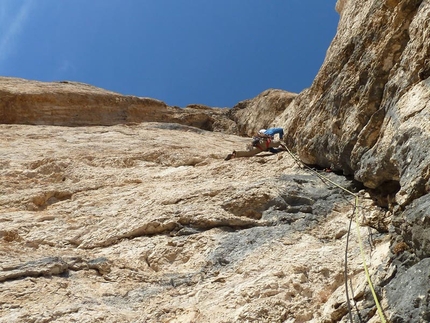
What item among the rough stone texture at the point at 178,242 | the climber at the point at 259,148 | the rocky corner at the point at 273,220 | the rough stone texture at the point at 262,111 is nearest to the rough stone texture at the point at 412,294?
the rocky corner at the point at 273,220

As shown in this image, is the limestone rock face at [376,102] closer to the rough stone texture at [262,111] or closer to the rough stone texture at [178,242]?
the rough stone texture at [178,242]

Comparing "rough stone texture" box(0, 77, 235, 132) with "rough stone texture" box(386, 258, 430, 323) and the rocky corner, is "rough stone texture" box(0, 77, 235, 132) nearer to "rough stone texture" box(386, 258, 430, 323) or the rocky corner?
the rocky corner

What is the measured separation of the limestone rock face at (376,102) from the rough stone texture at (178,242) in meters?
0.56

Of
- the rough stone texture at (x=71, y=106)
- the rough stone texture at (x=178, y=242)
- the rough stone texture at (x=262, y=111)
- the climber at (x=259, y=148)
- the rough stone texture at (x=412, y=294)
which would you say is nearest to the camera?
the rough stone texture at (x=412, y=294)

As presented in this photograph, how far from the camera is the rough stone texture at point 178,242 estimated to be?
5.23 metres

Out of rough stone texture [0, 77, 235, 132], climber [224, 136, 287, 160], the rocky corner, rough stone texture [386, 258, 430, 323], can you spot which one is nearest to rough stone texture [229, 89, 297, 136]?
rough stone texture [0, 77, 235, 132]

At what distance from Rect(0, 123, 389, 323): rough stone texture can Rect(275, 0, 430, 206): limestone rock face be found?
0.56 meters

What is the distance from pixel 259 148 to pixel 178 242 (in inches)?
184

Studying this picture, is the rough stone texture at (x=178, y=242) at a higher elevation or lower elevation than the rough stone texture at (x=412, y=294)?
higher

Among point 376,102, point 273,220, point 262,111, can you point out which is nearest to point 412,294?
point 273,220

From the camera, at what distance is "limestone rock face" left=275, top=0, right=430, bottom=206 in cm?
528

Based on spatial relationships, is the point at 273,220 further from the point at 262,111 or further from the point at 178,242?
the point at 262,111

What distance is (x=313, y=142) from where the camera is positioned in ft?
27.9

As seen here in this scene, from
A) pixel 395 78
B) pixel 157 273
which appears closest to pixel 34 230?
pixel 157 273
